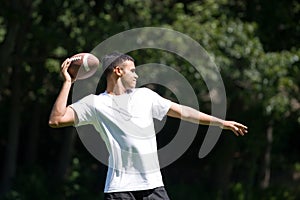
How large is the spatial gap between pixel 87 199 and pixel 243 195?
3.36m

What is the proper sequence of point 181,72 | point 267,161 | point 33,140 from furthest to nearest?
point 33,140, point 267,161, point 181,72

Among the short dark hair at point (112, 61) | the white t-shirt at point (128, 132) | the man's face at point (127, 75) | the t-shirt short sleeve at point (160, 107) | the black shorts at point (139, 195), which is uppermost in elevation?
the short dark hair at point (112, 61)

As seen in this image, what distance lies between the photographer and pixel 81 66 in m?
5.97

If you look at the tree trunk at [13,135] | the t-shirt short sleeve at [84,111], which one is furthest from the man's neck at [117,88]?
the tree trunk at [13,135]

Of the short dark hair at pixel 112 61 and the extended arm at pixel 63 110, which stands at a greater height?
the short dark hair at pixel 112 61

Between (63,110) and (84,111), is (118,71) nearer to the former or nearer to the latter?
(84,111)

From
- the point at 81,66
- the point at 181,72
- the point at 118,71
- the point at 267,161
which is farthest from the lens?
the point at 267,161

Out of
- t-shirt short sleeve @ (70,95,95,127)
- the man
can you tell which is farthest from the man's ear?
t-shirt short sleeve @ (70,95,95,127)

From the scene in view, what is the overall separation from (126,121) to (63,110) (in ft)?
1.61

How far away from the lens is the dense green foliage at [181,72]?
45.9 feet

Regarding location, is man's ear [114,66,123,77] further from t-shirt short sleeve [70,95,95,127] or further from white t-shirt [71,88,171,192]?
t-shirt short sleeve [70,95,95,127]

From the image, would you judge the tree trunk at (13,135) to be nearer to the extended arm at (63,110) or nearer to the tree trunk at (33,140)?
the tree trunk at (33,140)

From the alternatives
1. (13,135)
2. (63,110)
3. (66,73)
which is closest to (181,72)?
(13,135)

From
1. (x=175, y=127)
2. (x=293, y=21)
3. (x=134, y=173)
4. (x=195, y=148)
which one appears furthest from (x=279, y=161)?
(x=134, y=173)
